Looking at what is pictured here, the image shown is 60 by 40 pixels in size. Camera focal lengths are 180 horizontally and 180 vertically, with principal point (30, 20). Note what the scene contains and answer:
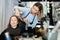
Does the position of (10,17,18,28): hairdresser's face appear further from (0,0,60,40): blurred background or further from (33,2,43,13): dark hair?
(33,2,43,13): dark hair

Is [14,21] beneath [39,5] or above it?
beneath

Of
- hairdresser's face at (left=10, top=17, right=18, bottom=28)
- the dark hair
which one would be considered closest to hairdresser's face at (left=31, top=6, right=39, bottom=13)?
the dark hair

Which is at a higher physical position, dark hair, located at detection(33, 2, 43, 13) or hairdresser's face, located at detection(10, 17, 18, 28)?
dark hair, located at detection(33, 2, 43, 13)

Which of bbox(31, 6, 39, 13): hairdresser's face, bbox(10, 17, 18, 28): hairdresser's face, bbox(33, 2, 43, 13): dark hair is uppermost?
bbox(33, 2, 43, 13): dark hair

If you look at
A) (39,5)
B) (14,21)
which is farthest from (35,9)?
(14,21)

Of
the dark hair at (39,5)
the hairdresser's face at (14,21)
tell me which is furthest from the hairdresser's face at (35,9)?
the hairdresser's face at (14,21)

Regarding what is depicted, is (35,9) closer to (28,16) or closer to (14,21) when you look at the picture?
(28,16)

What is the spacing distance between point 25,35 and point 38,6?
11.8 inches

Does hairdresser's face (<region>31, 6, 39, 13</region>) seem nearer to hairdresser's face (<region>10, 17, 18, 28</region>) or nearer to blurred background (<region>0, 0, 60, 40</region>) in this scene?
blurred background (<region>0, 0, 60, 40</region>)

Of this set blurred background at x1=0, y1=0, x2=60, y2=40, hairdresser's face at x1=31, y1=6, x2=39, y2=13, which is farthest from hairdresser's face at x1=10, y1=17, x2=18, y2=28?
hairdresser's face at x1=31, y1=6, x2=39, y2=13

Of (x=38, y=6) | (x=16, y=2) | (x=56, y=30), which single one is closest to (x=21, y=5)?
(x=16, y=2)

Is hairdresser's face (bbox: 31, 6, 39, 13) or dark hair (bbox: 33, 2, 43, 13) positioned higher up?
dark hair (bbox: 33, 2, 43, 13)

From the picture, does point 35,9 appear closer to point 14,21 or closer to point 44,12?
point 44,12

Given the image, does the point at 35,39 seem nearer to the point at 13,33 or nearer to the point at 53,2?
the point at 13,33
